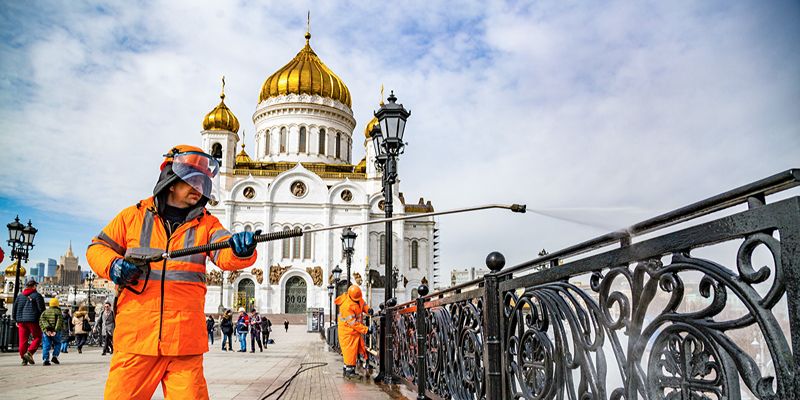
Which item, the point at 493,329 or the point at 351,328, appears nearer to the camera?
the point at 493,329

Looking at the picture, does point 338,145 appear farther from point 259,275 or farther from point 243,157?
point 259,275

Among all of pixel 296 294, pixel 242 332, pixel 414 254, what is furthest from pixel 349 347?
pixel 414 254

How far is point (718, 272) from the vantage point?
5.90 ft

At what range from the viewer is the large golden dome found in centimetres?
5594

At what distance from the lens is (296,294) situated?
49.8 meters

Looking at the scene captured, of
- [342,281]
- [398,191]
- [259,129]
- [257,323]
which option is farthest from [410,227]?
[257,323]

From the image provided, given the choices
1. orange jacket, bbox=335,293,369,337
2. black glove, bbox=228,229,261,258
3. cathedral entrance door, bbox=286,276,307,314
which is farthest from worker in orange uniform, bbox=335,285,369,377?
cathedral entrance door, bbox=286,276,307,314

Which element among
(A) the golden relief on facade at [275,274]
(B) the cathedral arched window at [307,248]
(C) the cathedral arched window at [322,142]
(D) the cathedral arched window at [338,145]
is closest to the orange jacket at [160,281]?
(A) the golden relief on facade at [275,274]

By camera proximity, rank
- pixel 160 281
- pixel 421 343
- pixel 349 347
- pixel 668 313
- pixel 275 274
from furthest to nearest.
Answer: pixel 275 274 → pixel 349 347 → pixel 421 343 → pixel 160 281 → pixel 668 313

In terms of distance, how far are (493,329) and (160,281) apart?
2037mm

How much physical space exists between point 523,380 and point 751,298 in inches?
76.0

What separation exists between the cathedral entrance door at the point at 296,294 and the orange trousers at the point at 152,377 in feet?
155

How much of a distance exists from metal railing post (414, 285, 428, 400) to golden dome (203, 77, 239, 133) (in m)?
48.3

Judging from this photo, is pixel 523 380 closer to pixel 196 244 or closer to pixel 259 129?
pixel 196 244
